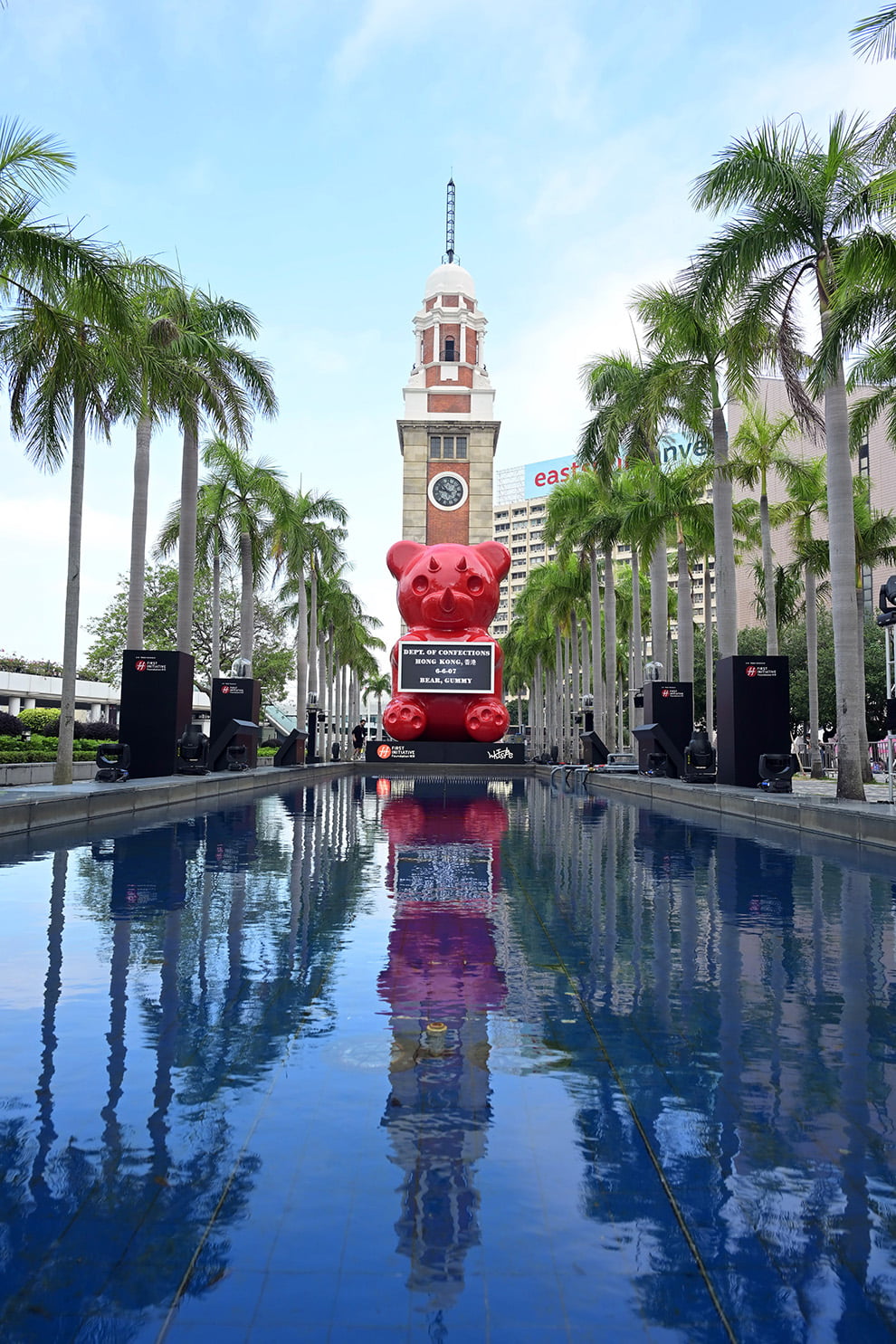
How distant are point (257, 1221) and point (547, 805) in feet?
54.4

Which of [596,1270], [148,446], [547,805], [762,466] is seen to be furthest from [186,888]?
[762,466]

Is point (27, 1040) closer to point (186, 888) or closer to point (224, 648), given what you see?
point (186, 888)

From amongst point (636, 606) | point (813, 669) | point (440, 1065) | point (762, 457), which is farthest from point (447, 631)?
point (440, 1065)

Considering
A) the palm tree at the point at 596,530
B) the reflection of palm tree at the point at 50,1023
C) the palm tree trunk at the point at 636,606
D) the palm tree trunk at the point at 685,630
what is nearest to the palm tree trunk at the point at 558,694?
the palm tree at the point at 596,530

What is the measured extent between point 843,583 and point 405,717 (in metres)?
17.2

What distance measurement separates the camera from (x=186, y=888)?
8.00 meters

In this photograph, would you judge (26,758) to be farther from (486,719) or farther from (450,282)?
(450,282)

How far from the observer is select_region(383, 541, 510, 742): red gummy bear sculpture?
103 feet

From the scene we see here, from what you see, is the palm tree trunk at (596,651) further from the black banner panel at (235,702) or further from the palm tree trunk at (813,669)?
the black banner panel at (235,702)

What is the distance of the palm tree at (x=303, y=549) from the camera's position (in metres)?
34.7

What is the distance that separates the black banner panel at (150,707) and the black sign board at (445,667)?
11405mm

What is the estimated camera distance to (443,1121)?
3.32 meters

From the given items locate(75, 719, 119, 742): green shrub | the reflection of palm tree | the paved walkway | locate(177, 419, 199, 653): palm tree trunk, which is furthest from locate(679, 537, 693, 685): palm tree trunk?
the reflection of palm tree

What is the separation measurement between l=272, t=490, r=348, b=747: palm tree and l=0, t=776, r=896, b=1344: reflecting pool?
2766 cm
